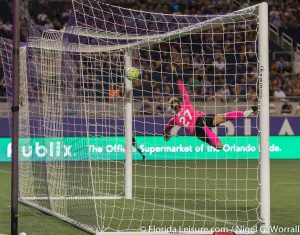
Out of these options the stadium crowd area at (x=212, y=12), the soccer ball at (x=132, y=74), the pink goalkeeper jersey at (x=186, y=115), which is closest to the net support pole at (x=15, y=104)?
the soccer ball at (x=132, y=74)

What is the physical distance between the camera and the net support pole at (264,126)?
10.4m

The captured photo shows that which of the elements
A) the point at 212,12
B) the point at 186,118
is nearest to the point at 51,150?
the point at 186,118

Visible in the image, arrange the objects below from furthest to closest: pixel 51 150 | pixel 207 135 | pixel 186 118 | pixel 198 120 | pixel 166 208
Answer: pixel 198 120 → pixel 186 118 → pixel 207 135 → pixel 166 208 → pixel 51 150

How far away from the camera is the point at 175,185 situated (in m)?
18.3

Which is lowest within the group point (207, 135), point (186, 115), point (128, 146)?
point (128, 146)

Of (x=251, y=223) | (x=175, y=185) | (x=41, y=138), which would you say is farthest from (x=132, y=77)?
(x=175, y=185)

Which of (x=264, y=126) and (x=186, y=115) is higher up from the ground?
(x=186, y=115)

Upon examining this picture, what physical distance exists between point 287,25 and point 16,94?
29.6 m

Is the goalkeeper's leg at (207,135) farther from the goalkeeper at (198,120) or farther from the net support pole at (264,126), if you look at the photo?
the net support pole at (264,126)

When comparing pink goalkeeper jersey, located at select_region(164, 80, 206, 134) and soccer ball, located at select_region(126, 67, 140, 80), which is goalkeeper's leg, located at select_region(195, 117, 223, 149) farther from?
soccer ball, located at select_region(126, 67, 140, 80)

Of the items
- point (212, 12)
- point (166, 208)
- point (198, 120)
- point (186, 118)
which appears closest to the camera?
point (166, 208)

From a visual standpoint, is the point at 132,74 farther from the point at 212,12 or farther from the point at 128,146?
the point at 212,12

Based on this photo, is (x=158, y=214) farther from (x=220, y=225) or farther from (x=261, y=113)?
(x=261, y=113)

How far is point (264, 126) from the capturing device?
1045 centimetres
